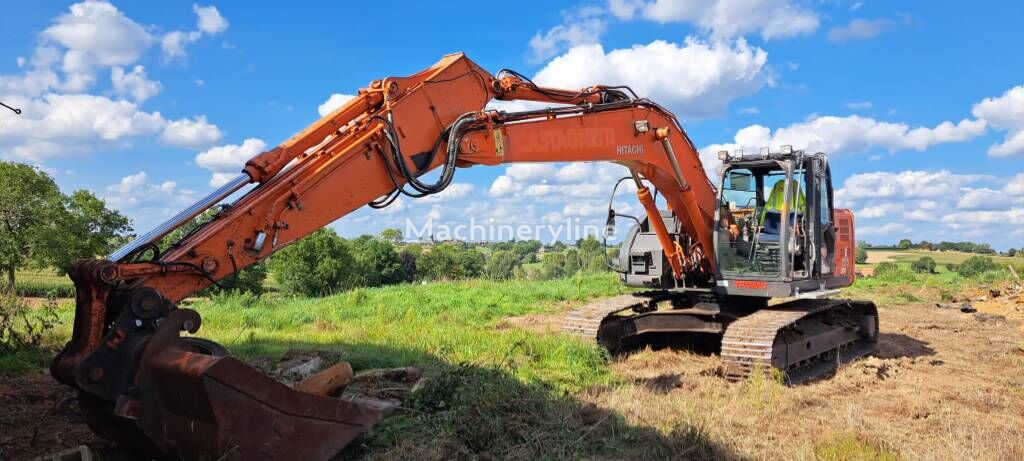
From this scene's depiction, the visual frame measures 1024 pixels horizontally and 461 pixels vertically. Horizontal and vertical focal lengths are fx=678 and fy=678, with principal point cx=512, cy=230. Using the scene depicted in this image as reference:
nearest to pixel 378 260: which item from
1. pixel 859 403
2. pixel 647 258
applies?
pixel 647 258

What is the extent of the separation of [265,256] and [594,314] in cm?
534

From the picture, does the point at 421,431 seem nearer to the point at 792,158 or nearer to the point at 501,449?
the point at 501,449

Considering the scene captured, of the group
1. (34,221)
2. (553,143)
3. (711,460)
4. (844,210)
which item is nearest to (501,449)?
(711,460)

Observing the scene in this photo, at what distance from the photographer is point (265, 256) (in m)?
4.71

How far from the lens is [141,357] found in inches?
154

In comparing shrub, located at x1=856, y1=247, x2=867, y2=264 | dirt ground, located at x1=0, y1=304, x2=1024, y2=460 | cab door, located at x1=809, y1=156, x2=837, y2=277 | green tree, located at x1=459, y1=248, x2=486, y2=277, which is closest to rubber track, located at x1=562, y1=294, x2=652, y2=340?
dirt ground, located at x1=0, y1=304, x2=1024, y2=460

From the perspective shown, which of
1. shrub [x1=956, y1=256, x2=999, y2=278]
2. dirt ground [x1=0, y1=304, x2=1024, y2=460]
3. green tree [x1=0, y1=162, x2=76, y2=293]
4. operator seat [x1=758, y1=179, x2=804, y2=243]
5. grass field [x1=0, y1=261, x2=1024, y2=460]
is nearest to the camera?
grass field [x1=0, y1=261, x2=1024, y2=460]

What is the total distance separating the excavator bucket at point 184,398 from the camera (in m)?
3.82

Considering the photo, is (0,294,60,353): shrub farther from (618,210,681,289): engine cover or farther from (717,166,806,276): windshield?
(717,166,806,276): windshield

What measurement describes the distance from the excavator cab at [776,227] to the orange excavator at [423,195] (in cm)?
2

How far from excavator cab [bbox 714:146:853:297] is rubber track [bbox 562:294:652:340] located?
129 centimetres

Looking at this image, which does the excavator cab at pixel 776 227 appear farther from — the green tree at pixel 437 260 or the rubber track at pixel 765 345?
the green tree at pixel 437 260

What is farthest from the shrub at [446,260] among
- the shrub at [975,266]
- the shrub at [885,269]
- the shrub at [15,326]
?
the shrub at [15,326]

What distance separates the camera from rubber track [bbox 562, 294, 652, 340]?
886 centimetres
